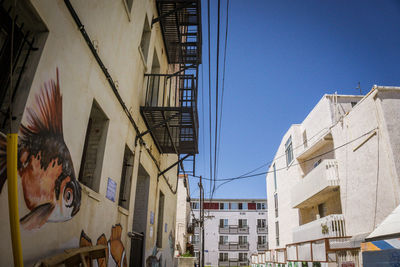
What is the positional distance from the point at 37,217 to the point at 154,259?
8109 mm

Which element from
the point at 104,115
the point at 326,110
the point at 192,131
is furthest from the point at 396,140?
the point at 104,115

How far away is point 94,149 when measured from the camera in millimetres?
6180

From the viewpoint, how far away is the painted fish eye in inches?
178

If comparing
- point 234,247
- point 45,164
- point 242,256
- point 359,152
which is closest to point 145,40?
point 45,164

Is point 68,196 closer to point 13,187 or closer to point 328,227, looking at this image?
point 13,187

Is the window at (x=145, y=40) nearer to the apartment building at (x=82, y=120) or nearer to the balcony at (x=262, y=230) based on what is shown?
the apartment building at (x=82, y=120)

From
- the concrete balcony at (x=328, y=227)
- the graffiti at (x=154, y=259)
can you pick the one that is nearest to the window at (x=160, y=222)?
the graffiti at (x=154, y=259)

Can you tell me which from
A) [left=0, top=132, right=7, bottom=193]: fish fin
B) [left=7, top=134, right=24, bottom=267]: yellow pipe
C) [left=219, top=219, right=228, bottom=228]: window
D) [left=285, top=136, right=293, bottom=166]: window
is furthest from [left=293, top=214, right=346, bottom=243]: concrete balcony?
[left=219, top=219, right=228, bottom=228]: window

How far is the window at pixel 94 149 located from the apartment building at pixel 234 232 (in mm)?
56229

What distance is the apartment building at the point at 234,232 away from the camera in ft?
199

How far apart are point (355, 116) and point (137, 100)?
13.2m

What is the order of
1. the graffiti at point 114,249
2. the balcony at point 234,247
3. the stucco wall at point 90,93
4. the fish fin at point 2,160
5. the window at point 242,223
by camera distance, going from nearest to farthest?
the fish fin at point 2,160 → the stucco wall at point 90,93 → the graffiti at point 114,249 → the balcony at point 234,247 → the window at point 242,223

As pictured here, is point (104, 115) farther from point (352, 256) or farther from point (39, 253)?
point (352, 256)

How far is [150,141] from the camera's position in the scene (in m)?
10.3
